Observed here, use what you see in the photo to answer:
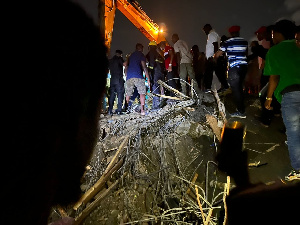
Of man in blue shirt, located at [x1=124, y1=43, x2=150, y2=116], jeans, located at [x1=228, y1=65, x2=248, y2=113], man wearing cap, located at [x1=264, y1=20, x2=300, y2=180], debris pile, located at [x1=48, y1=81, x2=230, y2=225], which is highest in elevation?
man in blue shirt, located at [x1=124, y1=43, x2=150, y2=116]

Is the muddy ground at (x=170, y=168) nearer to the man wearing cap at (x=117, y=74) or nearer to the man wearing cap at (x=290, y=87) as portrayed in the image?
the man wearing cap at (x=290, y=87)

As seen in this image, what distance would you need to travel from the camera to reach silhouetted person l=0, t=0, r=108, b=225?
1.76 feet

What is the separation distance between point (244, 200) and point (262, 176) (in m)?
2.52

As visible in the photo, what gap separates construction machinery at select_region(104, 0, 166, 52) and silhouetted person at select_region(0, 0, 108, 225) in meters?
7.77

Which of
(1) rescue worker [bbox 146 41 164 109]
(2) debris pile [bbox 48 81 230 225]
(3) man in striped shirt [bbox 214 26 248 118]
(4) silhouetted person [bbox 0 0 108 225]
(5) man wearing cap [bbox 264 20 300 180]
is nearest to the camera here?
(4) silhouetted person [bbox 0 0 108 225]

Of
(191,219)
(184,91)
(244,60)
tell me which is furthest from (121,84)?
(191,219)

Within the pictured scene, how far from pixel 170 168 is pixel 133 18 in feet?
27.0

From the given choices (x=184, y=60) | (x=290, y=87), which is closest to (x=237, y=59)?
(x=290, y=87)

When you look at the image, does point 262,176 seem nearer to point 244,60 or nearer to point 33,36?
point 244,60

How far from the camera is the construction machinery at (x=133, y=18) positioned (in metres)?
8.37

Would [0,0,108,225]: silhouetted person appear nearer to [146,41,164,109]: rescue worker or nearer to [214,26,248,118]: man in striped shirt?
[214,26,248,118]: man in striped shirt

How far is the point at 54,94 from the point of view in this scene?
0.63 m

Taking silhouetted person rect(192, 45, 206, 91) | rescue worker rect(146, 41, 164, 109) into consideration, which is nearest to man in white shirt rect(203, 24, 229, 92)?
silhouetted person rect(192, 45, 206, 91)

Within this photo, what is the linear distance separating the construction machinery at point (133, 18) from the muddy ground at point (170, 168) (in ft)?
16.5
